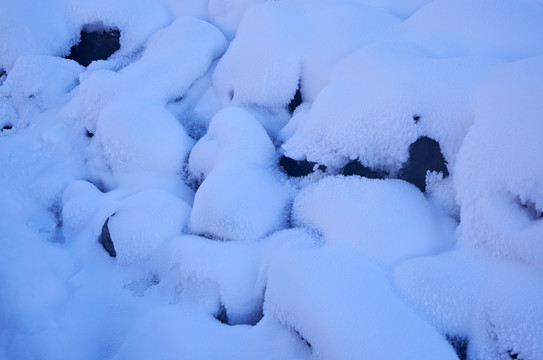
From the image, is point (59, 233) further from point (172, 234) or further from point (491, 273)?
point (491, 273)

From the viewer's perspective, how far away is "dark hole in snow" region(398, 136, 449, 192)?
2617 mm

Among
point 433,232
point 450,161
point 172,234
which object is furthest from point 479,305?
point 172,234

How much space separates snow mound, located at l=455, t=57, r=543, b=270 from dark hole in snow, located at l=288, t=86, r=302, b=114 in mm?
1452

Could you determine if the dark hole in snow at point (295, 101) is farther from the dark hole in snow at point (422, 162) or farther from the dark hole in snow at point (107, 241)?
the dark hole in snow at point (107, 241)

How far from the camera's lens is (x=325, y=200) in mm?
2707

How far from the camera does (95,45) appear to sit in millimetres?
4668

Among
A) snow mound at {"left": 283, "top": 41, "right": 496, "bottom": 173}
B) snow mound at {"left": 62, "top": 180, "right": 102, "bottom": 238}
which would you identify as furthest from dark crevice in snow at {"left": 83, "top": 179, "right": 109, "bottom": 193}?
snow mound at {"left": 283, "top": 41, "right": 496, "bottom": 173}

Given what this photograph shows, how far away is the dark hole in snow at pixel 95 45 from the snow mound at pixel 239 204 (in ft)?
8.36

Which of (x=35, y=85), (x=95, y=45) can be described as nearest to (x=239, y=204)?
(x=35, y=85)

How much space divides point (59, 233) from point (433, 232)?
8.76ft

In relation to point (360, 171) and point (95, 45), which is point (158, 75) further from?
point (360, 171)

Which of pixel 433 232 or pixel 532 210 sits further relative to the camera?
pixel 433 232

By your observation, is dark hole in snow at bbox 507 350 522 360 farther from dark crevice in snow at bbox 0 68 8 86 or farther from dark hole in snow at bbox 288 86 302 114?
dark crevice in snow at bbox 0 68 8 86

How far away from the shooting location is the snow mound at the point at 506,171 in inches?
82.1
